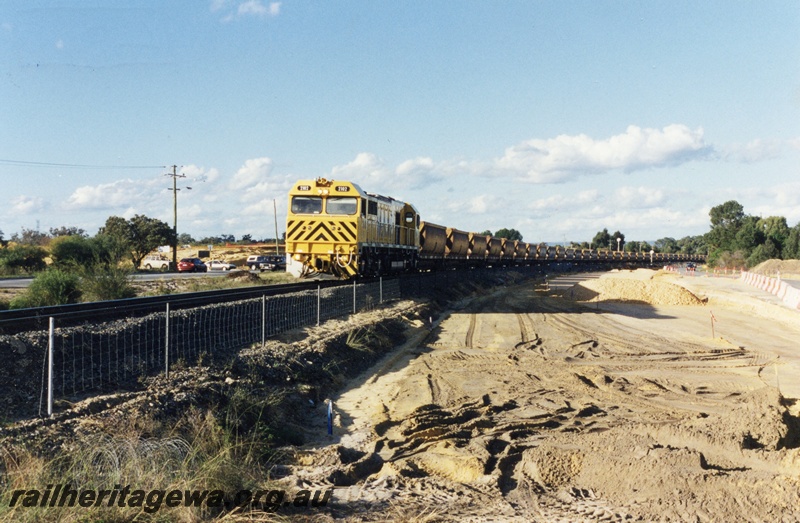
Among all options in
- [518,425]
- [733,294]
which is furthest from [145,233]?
[518,425]

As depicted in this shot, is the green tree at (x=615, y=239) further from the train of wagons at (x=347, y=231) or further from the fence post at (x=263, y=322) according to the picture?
the fence post at (x=263, y=322)

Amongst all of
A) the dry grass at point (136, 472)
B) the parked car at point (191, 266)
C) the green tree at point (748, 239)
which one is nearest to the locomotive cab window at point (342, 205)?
the dry grass at point (136, 472)

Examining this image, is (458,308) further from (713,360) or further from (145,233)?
(145,233)

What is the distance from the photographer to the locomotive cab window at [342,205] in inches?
973

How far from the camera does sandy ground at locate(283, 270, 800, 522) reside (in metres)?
6.85

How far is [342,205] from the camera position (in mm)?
24844

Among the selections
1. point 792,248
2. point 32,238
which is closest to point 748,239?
point 792,248

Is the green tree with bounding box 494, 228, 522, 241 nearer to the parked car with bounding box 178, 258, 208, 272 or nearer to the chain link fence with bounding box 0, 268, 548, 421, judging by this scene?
the parked car with bounding box 178, 258, 208, 272

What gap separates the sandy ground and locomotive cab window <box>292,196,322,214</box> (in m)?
6.78

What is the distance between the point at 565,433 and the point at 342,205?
16.3 m

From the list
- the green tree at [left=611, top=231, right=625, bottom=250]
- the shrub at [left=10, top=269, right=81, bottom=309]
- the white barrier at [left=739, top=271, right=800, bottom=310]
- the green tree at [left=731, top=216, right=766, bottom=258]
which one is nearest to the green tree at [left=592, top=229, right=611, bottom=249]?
the green tree at [left=611, top=231, right=625, bottom=250]

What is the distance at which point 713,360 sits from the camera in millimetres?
18578

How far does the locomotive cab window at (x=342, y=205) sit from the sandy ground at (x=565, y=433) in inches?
224

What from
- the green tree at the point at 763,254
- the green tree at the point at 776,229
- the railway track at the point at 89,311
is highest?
the green tree at the point at 776,229
